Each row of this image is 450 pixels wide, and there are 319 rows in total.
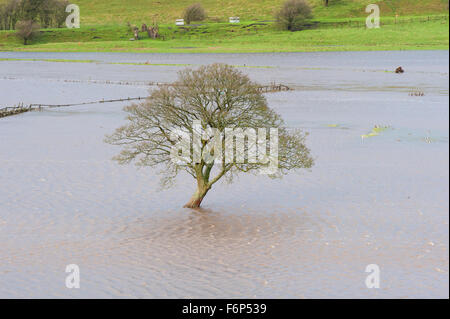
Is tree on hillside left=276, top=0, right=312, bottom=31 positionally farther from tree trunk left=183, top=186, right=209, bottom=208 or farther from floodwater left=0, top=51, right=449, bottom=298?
tree trunk left=183, top=186, right=209, bottom=208

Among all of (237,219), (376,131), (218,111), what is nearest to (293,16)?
(376,131)

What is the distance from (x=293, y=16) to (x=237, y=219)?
165874 millimetres

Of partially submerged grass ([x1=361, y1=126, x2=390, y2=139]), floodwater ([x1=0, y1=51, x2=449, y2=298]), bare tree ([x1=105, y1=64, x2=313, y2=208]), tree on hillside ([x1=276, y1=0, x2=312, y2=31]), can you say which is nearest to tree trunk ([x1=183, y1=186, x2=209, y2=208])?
floodwater ([x1=0, y1=51, x2=449, y2=298])

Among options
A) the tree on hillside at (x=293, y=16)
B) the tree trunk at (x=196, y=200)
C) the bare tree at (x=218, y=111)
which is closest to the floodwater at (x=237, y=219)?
the tree trunk at (x=196, y=200)

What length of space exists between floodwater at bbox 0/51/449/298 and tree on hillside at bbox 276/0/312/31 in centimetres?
12400

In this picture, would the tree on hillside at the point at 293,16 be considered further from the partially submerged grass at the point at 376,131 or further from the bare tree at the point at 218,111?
the bare tree at the point at 218,111

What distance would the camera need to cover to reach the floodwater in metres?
24.2

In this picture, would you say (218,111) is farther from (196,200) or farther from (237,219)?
(237,219)

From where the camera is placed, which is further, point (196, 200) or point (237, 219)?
point (196, 200)

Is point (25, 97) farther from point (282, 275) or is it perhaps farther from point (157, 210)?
point (282, 275)

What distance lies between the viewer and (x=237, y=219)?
33406 mm

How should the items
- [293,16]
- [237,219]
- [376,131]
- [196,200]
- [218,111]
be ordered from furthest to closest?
[293,16] → [376,131] → [196,200] → [218,111] → [237,219]

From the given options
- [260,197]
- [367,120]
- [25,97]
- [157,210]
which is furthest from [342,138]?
[25,97]
